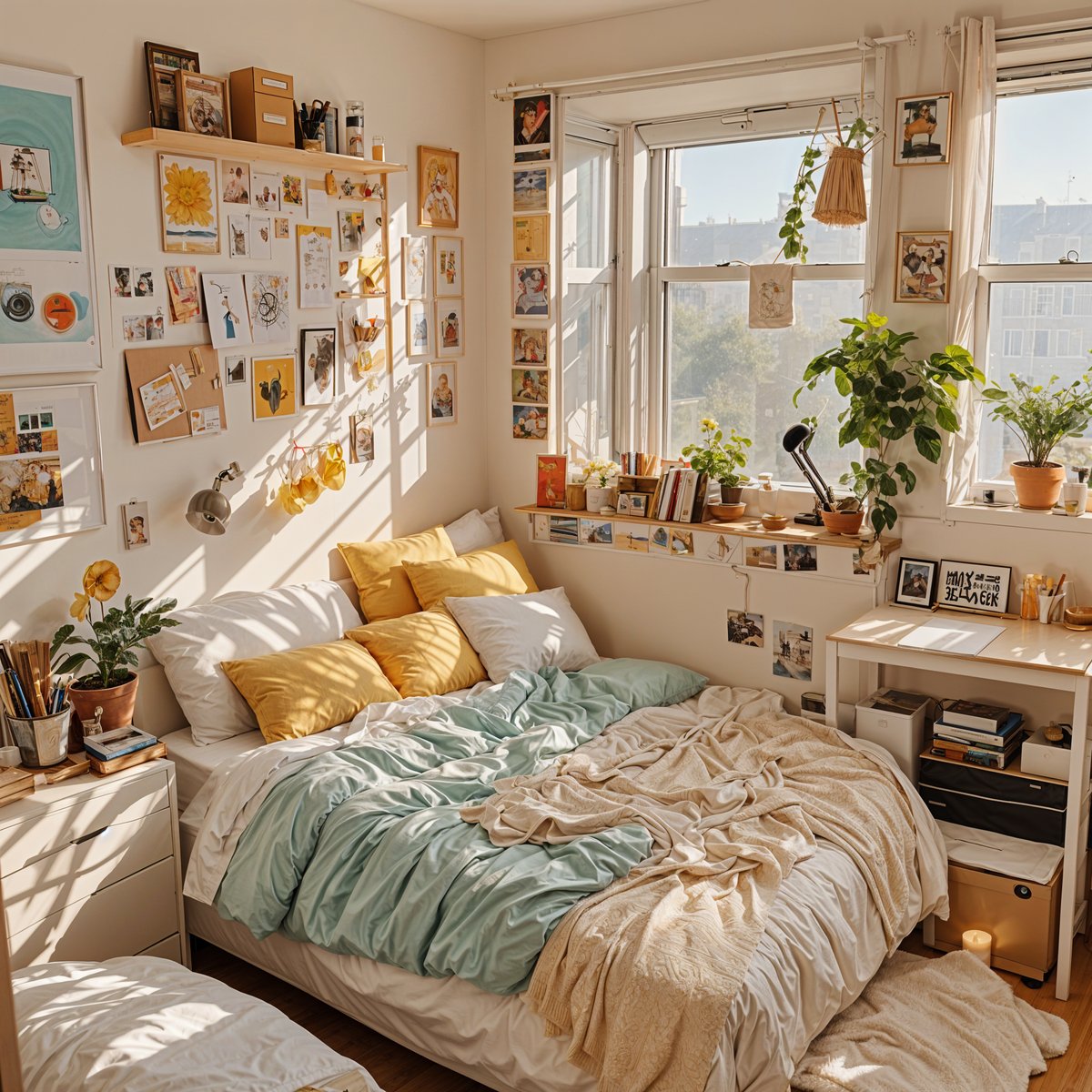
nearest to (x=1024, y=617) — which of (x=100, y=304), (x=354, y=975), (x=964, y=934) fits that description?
(x=964, y=934)

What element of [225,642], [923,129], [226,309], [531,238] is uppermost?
[923,129]

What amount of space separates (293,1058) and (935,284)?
8.94 feet

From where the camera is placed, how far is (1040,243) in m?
3.45

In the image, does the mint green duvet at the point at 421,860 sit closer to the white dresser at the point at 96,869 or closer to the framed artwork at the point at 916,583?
the white dresser at the point at 96,869

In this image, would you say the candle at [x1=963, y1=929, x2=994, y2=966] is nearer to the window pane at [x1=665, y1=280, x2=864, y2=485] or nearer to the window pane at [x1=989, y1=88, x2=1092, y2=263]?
the window pane at [x1=665, y1=280, x2=864, y2=485]

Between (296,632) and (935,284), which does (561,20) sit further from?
(296,632)

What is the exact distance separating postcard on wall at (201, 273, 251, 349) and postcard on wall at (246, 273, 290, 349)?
0.10 ft

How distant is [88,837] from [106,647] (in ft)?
1.55

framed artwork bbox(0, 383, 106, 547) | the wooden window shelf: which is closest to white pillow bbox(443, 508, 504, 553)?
the wooden window shelf

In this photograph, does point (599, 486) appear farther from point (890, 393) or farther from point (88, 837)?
point (88, 837)

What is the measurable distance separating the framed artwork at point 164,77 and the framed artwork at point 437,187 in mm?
1000

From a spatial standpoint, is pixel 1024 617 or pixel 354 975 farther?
pixel 1024 617

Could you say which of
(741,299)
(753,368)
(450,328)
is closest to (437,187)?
(450,328)

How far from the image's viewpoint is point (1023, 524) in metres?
3.37
